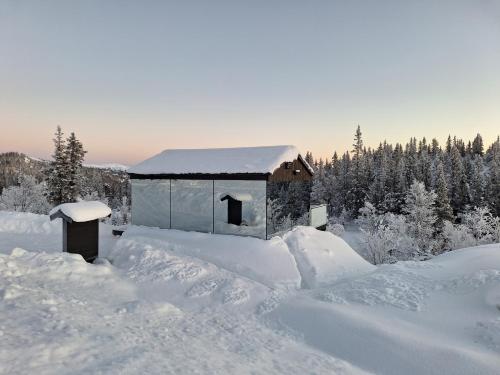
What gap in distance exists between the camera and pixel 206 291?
398 inches

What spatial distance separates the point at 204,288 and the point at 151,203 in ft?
27.7

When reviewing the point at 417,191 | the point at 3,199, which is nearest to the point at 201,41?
the point at 417,191

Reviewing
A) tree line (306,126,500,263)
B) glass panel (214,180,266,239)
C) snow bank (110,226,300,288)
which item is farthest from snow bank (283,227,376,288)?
tree line (306,126,500,263)

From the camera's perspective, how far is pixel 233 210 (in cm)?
1534

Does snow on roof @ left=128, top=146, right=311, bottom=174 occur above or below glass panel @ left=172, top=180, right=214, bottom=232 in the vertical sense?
above

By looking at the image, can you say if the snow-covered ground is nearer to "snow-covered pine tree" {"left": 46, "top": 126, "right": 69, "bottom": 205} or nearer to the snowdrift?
the snowdrift

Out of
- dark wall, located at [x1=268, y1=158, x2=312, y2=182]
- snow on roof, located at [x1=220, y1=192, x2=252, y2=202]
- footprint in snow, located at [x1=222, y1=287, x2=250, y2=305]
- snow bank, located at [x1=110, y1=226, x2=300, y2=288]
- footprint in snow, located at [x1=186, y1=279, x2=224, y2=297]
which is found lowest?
footprint in snow, located at [x1=222, y1=287, x2=250, y2=305]

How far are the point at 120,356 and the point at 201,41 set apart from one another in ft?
60.2

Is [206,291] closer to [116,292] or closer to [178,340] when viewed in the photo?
[116,292]

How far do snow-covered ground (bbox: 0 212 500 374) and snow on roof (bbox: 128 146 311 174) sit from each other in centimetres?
347

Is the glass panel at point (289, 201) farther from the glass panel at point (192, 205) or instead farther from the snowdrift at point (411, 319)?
the snowdrift at point (411, 319)

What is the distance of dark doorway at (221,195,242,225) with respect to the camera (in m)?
15.2

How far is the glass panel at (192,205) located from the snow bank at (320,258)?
3947mm

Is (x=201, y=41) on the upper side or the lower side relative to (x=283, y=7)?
lower
